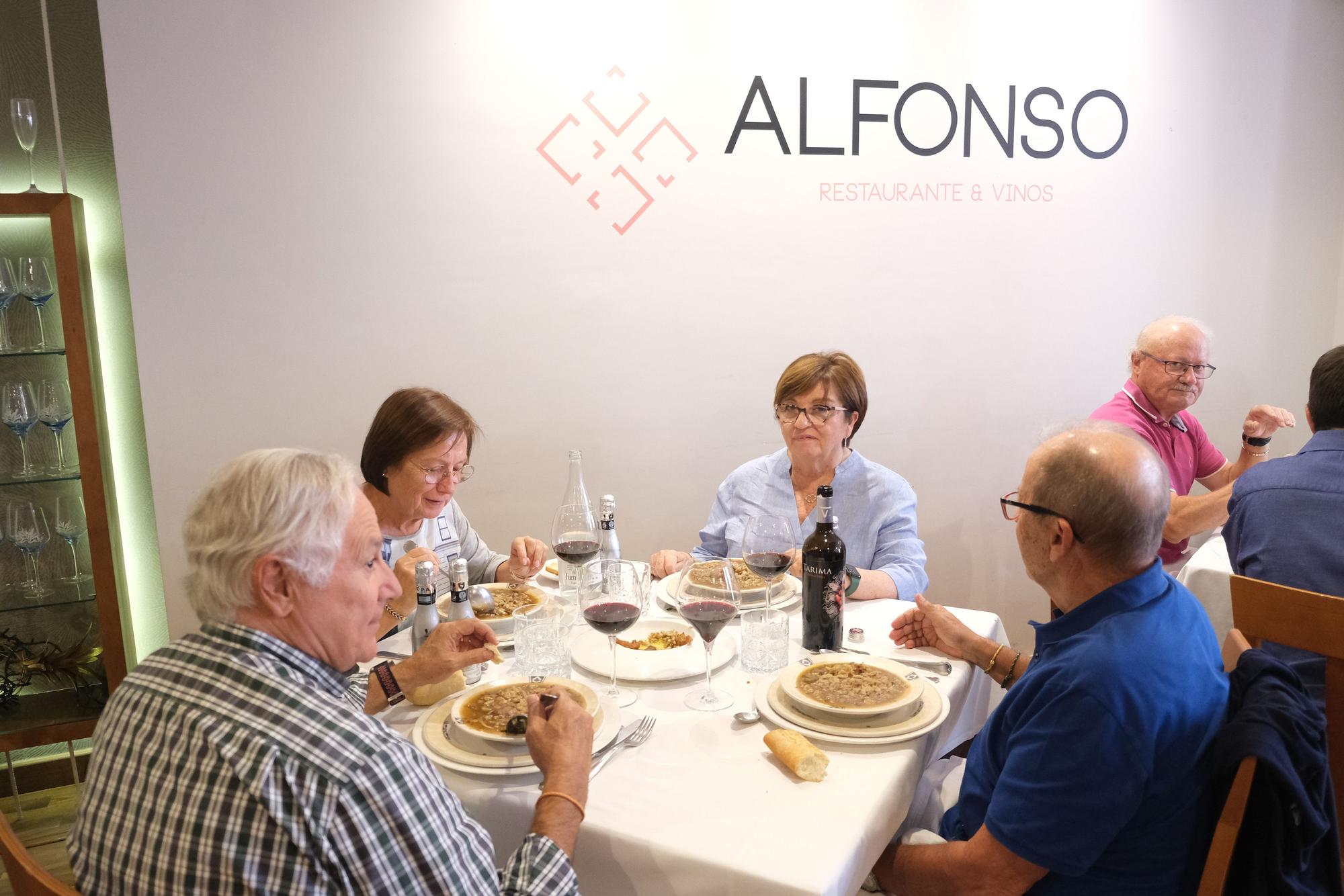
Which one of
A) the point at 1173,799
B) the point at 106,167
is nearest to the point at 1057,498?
the point at 1173,799

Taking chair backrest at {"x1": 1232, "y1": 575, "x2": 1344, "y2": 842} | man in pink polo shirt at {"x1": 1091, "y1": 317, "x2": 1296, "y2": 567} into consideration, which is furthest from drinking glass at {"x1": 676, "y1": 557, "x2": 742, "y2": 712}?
man in pink polo shirt at {"x1": 1091, "y1": 317, "x2": 1296, "y2": 567}

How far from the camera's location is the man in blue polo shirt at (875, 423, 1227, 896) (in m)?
1.24

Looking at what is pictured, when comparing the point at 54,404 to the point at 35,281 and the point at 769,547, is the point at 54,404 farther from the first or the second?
the point at 769,547

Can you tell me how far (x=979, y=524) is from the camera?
3.94 meters

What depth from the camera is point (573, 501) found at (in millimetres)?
2254

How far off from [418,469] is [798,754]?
1263 millimetres

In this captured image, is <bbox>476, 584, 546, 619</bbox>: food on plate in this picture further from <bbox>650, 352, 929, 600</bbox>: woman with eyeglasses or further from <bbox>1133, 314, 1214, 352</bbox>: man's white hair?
<bbox>1133, 314, 1214, 352</bbox>: man's white hair

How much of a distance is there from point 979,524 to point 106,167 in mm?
3526

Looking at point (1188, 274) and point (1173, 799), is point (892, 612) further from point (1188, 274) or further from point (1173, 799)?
point (1188, 274)

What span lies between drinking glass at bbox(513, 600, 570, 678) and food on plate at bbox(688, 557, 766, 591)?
0.26 meters

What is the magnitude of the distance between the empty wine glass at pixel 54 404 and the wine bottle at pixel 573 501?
166cm

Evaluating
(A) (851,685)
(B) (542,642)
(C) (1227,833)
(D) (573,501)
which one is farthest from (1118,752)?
(D) (573,501)

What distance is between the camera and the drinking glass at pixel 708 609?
1.63 metres

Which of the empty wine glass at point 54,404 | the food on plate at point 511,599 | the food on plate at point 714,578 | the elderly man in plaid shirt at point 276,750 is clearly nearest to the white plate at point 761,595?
the food on plate at point 714,578
